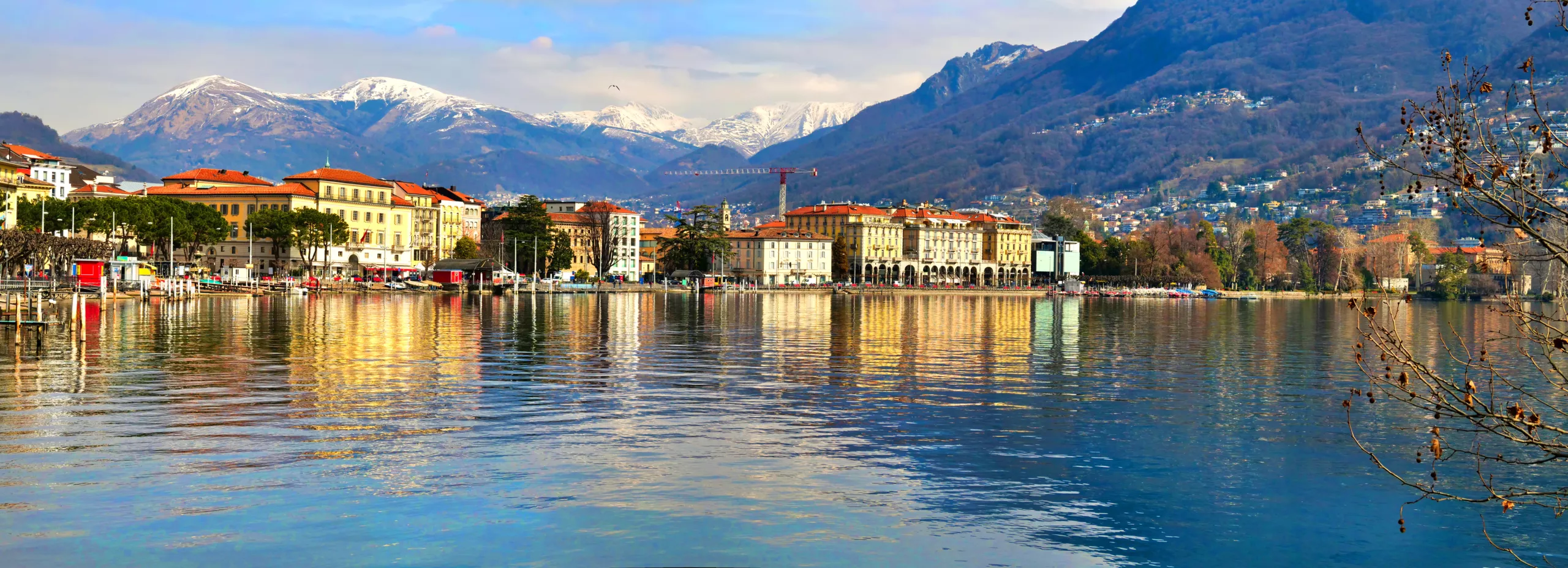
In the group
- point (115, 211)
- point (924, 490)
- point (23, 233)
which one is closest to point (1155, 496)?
point (924, 490)

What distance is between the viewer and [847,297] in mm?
158000

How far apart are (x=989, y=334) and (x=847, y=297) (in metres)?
92.2

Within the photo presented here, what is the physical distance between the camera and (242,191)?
458ft

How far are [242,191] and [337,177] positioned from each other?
34.0 ft

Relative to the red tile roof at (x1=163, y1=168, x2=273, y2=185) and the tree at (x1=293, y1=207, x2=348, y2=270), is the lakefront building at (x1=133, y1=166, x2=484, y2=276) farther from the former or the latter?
the tree at (x1=293, y1=207, x2=348, y2=270)

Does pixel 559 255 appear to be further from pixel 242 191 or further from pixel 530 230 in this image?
pixel 242 191

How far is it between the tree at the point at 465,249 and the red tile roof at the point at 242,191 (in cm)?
3143

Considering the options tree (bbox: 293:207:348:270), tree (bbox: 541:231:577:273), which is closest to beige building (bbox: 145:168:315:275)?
tree (bbox: 293:207:348:270)

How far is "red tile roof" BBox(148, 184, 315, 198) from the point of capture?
138625 mm

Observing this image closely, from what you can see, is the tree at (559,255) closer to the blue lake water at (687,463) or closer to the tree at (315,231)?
the tree at (315,231)

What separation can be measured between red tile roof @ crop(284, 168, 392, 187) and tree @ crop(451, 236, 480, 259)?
21.7 meters

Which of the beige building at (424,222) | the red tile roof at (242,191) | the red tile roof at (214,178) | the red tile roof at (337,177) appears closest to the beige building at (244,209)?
the red tile roof at (242,191)

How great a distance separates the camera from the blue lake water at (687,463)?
16.3 meters

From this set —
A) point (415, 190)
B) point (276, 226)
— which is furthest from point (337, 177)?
point (415, 190)
